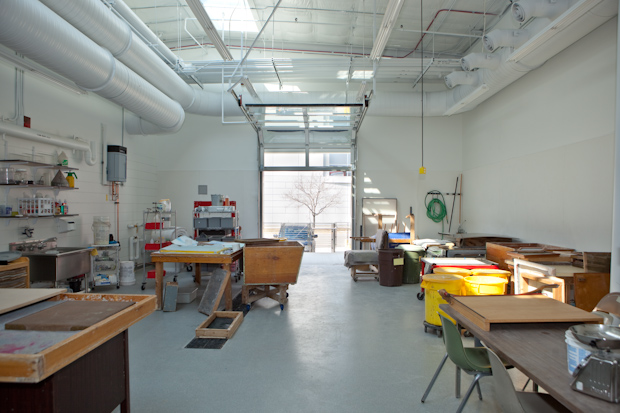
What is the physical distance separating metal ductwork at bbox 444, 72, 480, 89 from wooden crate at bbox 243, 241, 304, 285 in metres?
4.18

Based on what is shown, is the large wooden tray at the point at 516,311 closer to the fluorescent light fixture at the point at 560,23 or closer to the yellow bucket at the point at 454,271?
the yellow bucket at the point at 454,271

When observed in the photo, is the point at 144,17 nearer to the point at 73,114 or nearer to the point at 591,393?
the point at 73,114

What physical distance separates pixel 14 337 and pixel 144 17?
710 centimetres

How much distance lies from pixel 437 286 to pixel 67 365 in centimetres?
321

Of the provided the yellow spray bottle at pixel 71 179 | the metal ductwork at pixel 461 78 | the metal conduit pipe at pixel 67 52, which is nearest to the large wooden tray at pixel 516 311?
the metal conduit pipe at pixel 67 52

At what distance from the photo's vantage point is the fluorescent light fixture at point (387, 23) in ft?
→ 14.0

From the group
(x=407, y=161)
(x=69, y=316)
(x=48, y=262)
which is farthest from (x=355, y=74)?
(x=69, y=316)

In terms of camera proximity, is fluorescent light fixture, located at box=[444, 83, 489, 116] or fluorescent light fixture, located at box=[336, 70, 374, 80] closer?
fluorescent light fixture, located at box=[444, 83, 489, 116]

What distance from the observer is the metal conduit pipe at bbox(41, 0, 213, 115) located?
3.94 meters

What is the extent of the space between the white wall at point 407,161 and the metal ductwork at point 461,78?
271 cm

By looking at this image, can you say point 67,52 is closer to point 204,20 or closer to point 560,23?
point 204,20

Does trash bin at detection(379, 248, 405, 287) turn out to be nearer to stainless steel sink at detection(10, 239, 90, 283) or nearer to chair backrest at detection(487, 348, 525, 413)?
chair backrest at detection(487, 348, 525, 413)

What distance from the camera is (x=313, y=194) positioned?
54.1 ft

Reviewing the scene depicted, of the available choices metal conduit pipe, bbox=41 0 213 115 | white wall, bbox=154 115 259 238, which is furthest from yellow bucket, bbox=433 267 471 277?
white wall, bbox=154 115 259 238
